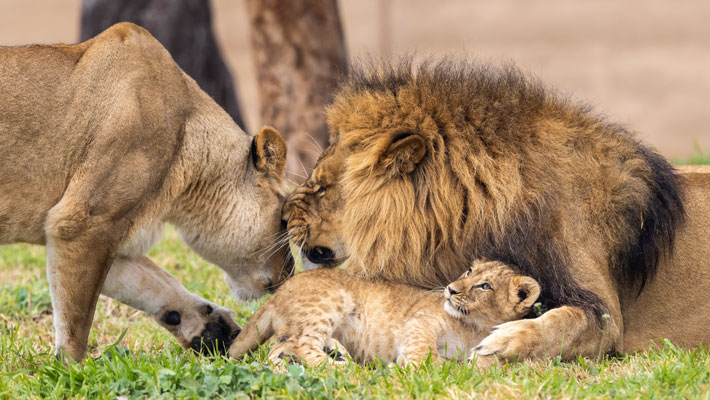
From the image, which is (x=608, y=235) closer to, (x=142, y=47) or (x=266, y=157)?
(x=266, y=157)

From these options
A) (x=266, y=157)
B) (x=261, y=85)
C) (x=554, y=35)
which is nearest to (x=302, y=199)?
(x=266, y=157)

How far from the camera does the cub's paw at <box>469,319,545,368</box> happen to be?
355 cm

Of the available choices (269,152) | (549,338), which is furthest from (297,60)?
(549,338)

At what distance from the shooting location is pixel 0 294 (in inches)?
208

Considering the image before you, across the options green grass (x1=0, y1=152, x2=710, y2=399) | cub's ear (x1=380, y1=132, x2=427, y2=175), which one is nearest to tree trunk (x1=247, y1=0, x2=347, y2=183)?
cub's ear (x1=380, y1=132, x2=427, y2=175)

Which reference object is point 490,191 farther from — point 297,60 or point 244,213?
point 297,60

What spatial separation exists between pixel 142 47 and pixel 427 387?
2.05 m

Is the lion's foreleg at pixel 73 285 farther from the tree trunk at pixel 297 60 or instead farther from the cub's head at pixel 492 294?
the tree trunk at pixel 297 60

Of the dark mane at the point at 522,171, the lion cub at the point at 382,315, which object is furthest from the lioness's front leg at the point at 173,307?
the dark mane at the point at 522,171

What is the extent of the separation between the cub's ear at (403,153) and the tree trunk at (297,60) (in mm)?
5128

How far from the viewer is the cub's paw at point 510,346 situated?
11.6 ft

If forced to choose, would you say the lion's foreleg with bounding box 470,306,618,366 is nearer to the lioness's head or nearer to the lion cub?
the lion cub

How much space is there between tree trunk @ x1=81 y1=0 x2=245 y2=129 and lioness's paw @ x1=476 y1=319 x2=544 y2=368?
5.99 meters

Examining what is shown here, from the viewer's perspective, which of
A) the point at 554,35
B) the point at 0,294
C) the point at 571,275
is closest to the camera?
the point at 571,275
